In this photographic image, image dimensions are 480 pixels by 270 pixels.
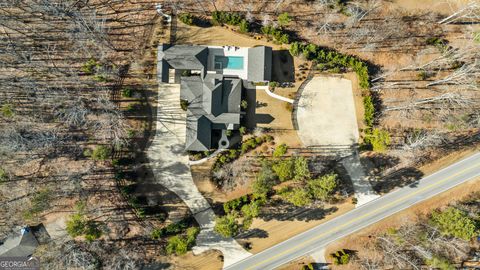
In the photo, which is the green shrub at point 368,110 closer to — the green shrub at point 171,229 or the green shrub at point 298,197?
the green shrub at point 298,197

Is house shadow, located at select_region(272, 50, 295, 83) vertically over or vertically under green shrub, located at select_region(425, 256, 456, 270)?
over

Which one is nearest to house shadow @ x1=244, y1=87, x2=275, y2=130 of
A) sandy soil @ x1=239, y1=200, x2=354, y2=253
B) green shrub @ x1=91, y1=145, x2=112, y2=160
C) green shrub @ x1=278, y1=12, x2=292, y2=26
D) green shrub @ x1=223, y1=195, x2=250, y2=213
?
green shrub @ x1=278, y1=12, x2=292, y2=26

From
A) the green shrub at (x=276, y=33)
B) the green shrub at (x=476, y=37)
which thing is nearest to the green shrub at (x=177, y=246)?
the green shrub at (x=276, y=33)

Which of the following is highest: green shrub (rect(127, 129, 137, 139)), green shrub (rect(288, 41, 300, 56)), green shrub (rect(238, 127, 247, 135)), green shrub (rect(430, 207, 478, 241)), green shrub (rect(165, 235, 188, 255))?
green shrub (rect(288, 41, 300, 56))

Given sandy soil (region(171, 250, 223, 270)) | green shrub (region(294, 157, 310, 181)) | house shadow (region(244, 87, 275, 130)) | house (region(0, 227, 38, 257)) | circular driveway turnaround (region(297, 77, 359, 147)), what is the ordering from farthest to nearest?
circular driveway turnaround (region(297, 77, 359, 147)), house shadow (region(244, 87, 275, 130)), sandy soil (region(171, 250, 223, 270)), house (region(0, 227, 38, 257)), green shrub (region(294, 157, 310, 181))

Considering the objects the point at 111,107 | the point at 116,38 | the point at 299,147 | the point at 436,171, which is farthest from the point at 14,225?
the point at 436,171

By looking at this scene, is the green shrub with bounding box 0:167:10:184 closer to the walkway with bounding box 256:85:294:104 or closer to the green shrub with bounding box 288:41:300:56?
the walkway with bounding box 256:85:294:104
